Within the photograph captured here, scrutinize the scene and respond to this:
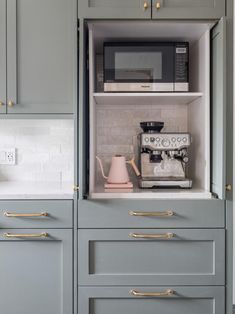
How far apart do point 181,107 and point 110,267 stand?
3.76ft

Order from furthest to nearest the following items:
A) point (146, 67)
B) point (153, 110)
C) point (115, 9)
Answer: point (153, 110) < point (146, 67) < point (115, 9)

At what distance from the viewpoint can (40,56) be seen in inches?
60.5

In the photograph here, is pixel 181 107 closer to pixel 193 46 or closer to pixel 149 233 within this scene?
pixel 193 46

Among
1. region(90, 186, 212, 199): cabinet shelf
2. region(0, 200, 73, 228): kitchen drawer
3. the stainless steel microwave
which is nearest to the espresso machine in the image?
region(90, 186, 212, 199): cabinet shelf

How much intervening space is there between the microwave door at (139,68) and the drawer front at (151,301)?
1083mm

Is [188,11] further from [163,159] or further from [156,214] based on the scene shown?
[156,214]

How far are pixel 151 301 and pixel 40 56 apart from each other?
4.62ft

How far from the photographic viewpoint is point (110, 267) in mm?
1514

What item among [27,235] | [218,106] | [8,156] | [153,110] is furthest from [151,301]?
[8,156]

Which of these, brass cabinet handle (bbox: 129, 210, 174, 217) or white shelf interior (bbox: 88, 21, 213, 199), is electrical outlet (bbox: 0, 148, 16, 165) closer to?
white shelf interior (bbox: 88, 21, 213, 199)

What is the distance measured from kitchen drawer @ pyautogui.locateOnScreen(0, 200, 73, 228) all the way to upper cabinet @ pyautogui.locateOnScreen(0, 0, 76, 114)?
0.48m

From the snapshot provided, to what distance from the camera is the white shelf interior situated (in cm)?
155

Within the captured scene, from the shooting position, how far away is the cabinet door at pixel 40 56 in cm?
152

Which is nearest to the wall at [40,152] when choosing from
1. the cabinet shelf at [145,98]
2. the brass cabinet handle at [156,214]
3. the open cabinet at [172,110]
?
the open cabinet at [172,110]
